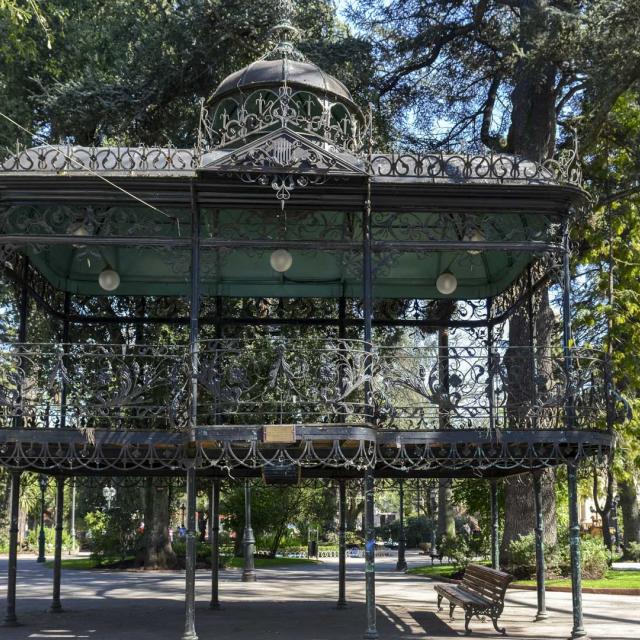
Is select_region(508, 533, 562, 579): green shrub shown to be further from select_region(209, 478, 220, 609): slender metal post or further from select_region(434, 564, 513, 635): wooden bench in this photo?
select_region(209, 478, 220, 609): slender metal post

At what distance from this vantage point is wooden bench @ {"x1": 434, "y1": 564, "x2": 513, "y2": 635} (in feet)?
38.2

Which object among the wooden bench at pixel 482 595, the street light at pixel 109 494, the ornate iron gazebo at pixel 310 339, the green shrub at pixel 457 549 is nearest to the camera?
the ornate iron gazebo at pixel 310 339

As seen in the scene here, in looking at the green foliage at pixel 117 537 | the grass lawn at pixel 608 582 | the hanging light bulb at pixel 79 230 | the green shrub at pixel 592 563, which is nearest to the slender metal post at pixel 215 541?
the hanging light bulb at pixel 79 230

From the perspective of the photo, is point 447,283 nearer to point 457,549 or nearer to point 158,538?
point 457,549

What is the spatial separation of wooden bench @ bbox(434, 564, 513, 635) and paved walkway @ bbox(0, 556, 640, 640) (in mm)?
278

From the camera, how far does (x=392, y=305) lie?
607 inches

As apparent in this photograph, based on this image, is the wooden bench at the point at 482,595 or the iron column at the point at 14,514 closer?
the wooden bench at the point at 482,595

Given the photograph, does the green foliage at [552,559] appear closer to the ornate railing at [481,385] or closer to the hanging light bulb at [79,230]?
the ornate railing at [481,385]

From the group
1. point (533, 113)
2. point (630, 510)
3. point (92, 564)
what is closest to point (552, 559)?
point (533, 113)

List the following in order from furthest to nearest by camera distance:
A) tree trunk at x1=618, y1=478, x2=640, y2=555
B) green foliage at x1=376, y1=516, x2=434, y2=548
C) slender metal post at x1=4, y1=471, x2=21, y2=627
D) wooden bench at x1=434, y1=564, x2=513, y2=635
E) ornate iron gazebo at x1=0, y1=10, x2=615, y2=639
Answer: green foliage at x1=376, y1=516, x2=434, y2=548
tree trunk at x1=618, y1=478, x2=640, y2=555
slender metal post at x1=4, y1=471, x2=21, y2=627
wooden bench at x1=434, y1=564, x2=513, y2=635
ornate iron gazebo at x1=0, y1=10, x2=615, y2=639

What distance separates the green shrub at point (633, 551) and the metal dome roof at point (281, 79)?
22.4 metres

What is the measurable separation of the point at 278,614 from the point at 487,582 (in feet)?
12.2

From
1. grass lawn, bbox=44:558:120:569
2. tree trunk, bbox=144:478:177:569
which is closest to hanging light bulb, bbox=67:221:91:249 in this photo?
tree trunk, bbox=144:478:177:569

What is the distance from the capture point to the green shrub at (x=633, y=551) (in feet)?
97.9
